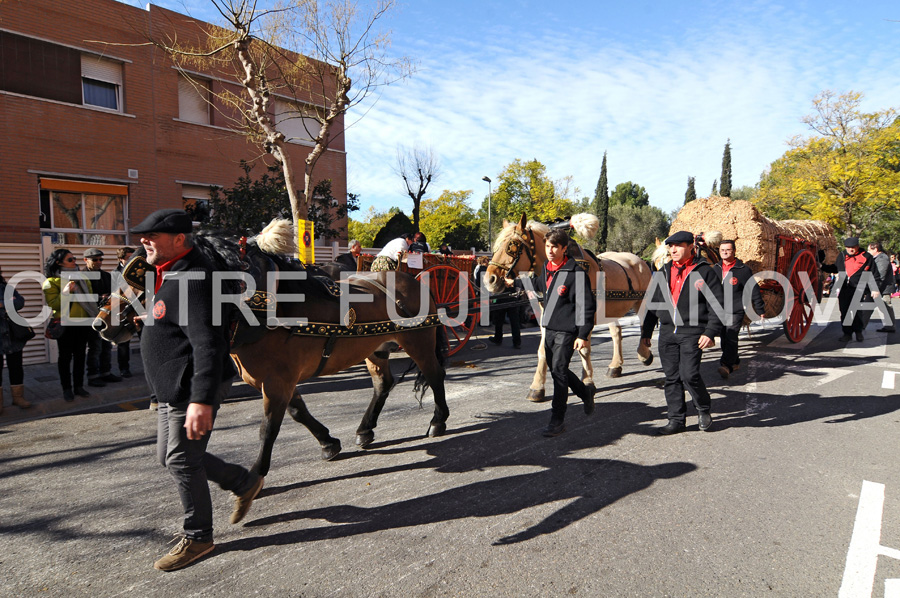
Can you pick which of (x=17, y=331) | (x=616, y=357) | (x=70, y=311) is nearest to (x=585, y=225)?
(x=616, y=357)

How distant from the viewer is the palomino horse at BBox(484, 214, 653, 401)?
596cm

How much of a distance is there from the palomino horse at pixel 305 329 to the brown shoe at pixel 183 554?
0.65m

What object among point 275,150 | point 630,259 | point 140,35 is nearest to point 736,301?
point 630,259

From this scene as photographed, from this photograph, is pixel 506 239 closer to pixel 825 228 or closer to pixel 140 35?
pixel 825 228

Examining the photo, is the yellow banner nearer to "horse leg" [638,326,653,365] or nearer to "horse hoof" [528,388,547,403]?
"horse hoof" [528,388,547,403]

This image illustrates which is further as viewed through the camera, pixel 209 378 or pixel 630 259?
pixel 630 259

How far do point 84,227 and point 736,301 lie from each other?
52.4ft

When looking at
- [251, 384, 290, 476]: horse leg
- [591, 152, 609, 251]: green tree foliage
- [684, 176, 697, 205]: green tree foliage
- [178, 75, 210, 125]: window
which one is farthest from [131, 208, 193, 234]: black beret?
[684, 176, 697, 205]: green tree foliage

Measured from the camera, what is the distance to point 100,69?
48.7ft

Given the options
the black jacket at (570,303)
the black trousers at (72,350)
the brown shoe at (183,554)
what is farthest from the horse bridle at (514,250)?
the black trousers at (72,350)

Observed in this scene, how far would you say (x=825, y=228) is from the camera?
33.2 feet

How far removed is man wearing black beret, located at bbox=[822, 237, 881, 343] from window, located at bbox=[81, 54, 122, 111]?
61.0ft

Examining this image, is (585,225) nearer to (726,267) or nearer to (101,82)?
(726,267)

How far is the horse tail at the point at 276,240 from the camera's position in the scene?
3.54 m
